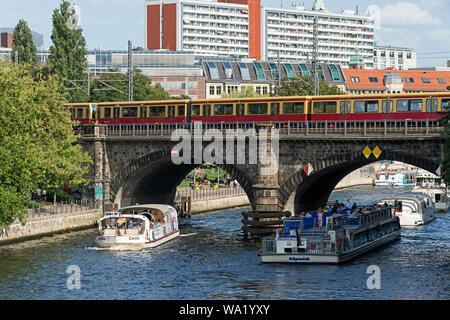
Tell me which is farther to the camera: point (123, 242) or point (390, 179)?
point (390, 179)

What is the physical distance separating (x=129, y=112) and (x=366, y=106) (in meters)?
30.4

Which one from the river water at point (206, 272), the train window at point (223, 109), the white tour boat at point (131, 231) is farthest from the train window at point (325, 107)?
the white tour boat at point (131, 231)

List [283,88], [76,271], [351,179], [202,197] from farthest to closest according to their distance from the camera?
1. [351,179]
2. [283,88]
3. [202,197]
4. [76,271]

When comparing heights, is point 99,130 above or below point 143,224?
above

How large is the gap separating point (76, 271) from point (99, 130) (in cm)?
3320

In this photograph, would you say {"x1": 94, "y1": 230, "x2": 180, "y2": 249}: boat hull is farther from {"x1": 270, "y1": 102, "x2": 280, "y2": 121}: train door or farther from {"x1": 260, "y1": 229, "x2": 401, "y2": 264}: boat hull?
{"x1": 270, "y1": 102, "x2": 280, "y2": 121}: train door

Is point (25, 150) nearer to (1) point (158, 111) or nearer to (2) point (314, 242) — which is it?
(1) point (158, 111)

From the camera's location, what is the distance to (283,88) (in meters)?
145

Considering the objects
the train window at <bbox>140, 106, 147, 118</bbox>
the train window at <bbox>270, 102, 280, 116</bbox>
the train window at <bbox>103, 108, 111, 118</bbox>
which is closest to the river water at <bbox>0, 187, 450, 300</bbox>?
the train window at <bbox>270, 102, 280, 116</bbox>

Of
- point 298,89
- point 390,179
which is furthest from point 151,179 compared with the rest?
point 390,179

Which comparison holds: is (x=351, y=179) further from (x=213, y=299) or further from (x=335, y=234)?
(x=213, y=299)

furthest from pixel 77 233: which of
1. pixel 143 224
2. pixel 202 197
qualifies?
pixel 202 197

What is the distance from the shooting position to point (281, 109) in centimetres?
8162

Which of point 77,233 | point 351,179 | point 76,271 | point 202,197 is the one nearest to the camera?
point 76,271
